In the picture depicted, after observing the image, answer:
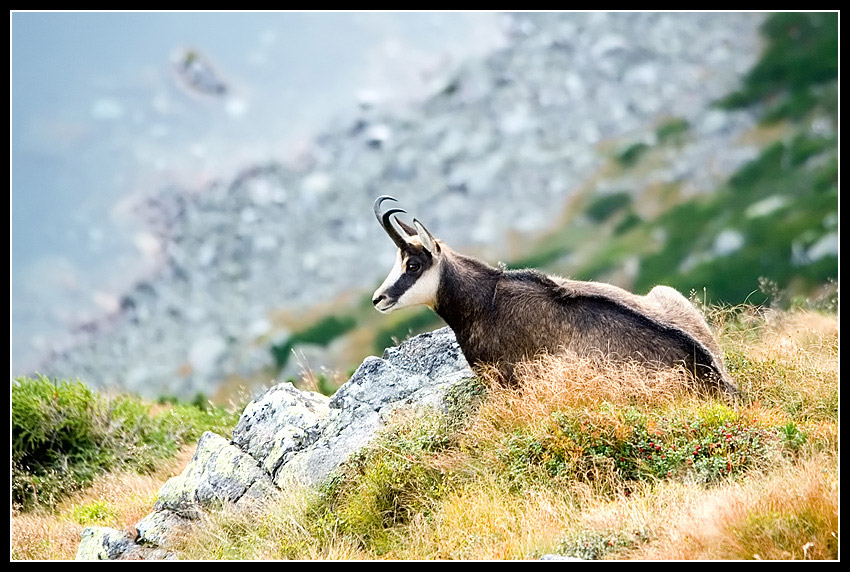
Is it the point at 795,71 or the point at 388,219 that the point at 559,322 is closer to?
the point at 388,219

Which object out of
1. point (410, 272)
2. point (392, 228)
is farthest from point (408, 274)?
point (392, 228)

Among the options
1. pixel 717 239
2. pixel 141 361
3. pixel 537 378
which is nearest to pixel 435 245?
pixel 537 378

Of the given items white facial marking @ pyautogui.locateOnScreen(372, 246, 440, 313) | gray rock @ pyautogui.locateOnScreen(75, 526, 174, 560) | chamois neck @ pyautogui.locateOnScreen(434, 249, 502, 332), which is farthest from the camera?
chamois neck @ pyautogui.locateOnScreen(434, 249, 502, 332)

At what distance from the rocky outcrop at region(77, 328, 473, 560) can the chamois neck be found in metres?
0.79

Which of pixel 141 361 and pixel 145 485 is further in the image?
pixel 141 361

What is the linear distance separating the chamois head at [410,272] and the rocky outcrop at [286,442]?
3.72 ft

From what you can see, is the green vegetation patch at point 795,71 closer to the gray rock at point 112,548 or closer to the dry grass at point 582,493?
the dry grass at point 582,493

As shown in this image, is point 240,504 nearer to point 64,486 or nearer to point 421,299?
point 421,299

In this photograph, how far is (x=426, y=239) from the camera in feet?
36.9

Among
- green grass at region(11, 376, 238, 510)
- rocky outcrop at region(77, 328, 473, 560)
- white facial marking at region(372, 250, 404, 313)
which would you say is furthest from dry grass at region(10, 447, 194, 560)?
white facial marking at region(372, 250, 404, 313)

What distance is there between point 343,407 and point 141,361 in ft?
222

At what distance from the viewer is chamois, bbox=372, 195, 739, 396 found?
10.8m

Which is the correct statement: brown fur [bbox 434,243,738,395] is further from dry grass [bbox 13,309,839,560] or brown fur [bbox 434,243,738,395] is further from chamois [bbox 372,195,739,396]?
dry grass [bbox 13,309,839,560]

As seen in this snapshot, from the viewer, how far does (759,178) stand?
78812mm
